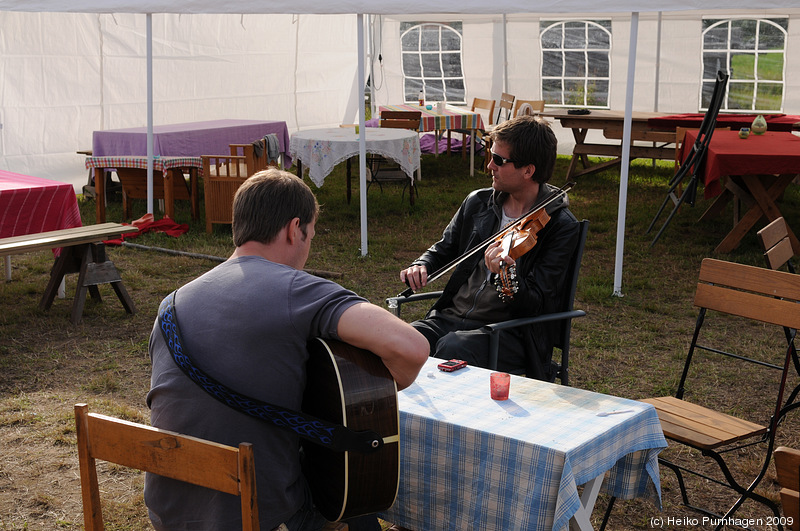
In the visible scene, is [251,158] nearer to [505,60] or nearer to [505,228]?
[505,228]

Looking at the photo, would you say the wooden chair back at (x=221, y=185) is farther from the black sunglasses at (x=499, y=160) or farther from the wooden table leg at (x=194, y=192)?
the black sunglasses at (x=499, y=160)

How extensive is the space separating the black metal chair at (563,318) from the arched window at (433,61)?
9.88 metres

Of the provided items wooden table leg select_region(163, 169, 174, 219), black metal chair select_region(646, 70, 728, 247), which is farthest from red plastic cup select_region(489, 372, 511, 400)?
wooden table leg select_region(163, 169, 174, 219)

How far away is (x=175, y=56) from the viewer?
1071cm

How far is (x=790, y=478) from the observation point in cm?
150

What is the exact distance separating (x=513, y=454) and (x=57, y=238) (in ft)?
13.1

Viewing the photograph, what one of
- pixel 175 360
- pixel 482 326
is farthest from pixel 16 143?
pixel 175 360

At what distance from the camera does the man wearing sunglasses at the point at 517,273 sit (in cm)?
310

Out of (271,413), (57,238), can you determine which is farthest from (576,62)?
(271,413)

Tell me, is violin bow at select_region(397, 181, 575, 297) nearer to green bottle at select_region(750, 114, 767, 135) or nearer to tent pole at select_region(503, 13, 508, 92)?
green bottle at select_region(750, 114, 767, 135)

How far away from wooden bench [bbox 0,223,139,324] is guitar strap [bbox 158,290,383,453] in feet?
11.8

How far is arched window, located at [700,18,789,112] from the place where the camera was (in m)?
10.6

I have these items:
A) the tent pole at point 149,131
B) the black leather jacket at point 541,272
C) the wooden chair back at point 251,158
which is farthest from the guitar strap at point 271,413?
the tent pole at point 149,131

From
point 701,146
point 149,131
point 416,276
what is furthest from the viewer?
point 149,131
